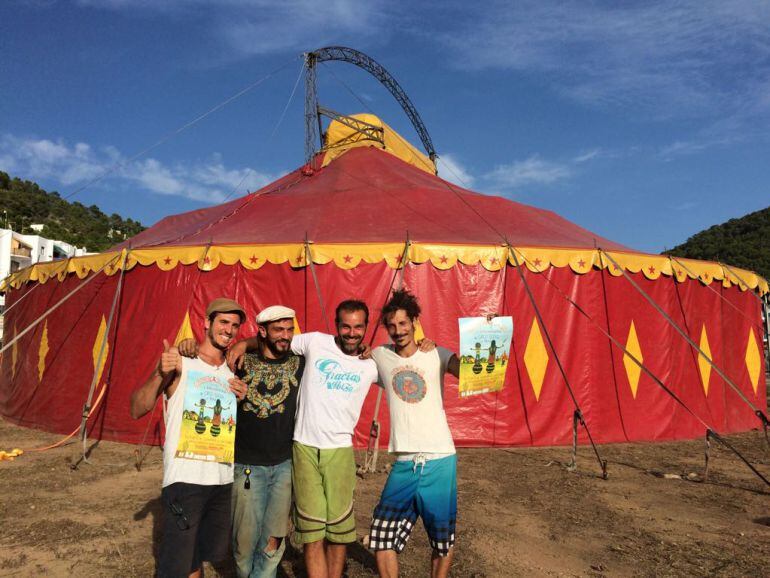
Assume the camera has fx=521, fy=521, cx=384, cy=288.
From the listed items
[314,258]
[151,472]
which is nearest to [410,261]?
[314,258]

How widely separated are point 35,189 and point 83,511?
7232cm

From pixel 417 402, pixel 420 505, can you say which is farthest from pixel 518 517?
pixel 417 402

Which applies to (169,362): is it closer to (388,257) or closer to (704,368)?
(388,257)

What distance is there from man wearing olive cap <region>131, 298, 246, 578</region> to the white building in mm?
34200

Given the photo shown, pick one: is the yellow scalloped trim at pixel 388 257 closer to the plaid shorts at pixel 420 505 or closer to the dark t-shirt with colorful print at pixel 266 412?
the dark t-shirt with colorful print at pixel 266 412

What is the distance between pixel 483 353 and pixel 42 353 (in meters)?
7.09

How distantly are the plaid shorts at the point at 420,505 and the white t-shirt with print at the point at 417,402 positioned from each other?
0.26 ft

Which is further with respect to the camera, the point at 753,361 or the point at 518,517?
the point at 753,361

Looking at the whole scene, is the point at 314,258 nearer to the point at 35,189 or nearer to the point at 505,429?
the point at 505,429

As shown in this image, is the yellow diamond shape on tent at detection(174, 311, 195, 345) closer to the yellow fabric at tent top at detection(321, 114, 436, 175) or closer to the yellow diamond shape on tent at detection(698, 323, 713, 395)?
the yellow fabric at tent top at detection(321, 114, 436, 175)

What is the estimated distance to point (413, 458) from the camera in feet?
7.40

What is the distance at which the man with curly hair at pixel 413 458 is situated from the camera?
7.31 feet

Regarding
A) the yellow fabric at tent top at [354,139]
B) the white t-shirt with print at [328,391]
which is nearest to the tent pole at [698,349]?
the white t-shirt with print at [328,391]

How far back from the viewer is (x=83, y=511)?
3.96m
